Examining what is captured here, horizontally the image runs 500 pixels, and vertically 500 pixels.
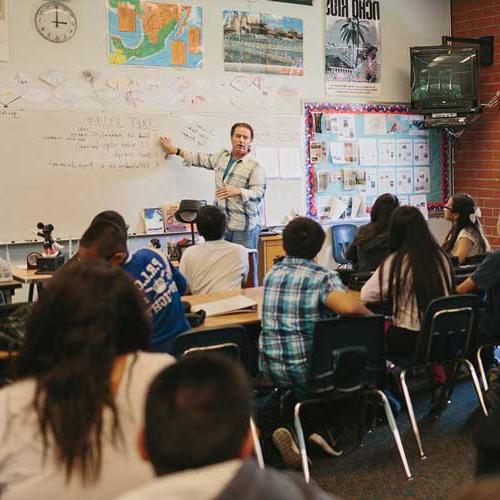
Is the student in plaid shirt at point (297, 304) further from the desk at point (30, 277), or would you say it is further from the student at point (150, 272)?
the desk at point (30, 277)

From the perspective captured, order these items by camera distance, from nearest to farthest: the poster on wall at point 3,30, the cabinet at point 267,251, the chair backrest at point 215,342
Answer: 1. the chair backrest at point 215,342
2. the poster on wall at point 3,30
3. the cabinet at point 267,251

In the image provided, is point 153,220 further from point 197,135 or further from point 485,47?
point 485,47

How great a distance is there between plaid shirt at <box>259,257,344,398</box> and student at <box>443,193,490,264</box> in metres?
1.92

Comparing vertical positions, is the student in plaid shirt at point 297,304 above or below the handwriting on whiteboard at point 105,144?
below

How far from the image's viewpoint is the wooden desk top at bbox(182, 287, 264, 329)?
11.9 feet

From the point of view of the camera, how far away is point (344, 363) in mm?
3285

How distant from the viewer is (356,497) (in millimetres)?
3299

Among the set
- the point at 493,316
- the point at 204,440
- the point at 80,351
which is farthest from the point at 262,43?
the point at 204,440

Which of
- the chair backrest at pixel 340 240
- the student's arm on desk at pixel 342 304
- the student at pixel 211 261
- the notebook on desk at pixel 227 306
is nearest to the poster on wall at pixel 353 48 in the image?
the chair backrest at pixel 340 240

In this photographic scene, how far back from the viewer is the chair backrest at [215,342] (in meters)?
3.06

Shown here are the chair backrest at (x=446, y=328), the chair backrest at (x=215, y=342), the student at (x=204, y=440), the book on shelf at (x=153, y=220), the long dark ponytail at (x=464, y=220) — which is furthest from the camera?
the book on shelf at (x=153, y=220)

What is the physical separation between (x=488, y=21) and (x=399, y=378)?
15.7ft

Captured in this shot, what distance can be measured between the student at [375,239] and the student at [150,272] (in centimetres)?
169

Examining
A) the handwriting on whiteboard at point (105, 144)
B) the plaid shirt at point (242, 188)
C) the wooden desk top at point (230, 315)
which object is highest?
the handwriting on whiteboard at point (105, 144)
